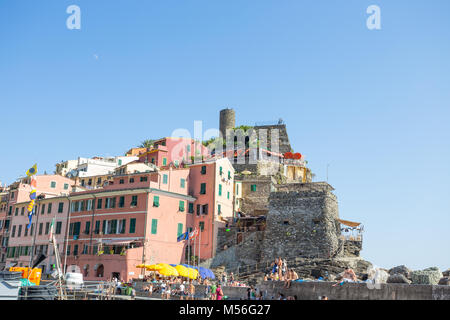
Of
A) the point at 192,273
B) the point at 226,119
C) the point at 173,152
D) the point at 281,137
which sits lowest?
the point at 192,273

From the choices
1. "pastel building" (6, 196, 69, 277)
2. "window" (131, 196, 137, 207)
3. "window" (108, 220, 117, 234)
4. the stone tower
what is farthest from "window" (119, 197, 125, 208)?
the stone tower

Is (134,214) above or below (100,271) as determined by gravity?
above

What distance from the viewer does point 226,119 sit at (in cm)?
9056

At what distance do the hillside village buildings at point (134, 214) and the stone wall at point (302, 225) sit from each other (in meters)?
3.67

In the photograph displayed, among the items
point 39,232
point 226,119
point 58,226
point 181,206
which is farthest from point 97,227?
point 226,119

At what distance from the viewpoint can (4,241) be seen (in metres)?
57.1

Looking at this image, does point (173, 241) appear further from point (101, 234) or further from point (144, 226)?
point (101, 234)

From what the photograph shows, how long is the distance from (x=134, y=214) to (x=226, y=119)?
50.1 meters

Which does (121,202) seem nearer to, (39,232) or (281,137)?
(39,232)

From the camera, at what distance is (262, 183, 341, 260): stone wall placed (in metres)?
42.1

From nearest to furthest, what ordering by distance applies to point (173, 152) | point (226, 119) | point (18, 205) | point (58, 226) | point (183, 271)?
point (183, 271) < point (58, 226) < point (18, 205) < point (173, 152) < point (226, 119)
